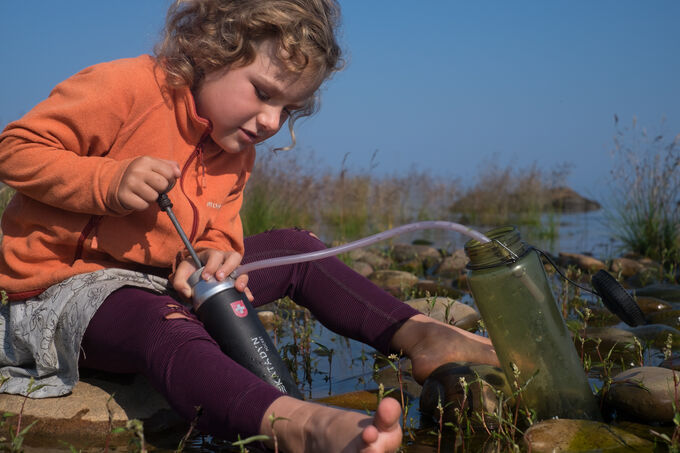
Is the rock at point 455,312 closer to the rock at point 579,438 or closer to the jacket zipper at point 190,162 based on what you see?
the jacket zipper at point 190,162

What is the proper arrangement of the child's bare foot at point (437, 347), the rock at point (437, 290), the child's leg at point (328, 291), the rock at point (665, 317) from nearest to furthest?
the child's bare foot at point (437, 347) → the child's leg at point (328, 291) → the rock at point (665, 317) → the rock at point (437, 290)

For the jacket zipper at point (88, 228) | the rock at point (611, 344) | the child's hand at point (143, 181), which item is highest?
the child's hand at point (143, 181)

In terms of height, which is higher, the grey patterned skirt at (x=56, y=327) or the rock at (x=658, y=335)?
the grey patterned skirt at (x=56, y=327)

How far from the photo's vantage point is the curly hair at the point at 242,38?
103 inches

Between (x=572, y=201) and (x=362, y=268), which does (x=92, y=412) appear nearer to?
(x=362, y=268)

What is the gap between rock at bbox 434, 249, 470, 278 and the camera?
6.32 metres

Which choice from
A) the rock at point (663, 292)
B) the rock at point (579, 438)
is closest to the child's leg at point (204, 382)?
the rock at point (579, 438)

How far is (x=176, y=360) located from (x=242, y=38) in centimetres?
131

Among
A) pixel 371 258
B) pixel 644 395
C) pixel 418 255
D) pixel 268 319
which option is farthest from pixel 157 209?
pixel 418 255

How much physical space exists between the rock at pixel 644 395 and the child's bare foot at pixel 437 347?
47cm


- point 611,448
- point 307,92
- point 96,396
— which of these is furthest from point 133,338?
point 611,448

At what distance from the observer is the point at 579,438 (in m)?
1.98

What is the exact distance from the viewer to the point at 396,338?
2.74 metres

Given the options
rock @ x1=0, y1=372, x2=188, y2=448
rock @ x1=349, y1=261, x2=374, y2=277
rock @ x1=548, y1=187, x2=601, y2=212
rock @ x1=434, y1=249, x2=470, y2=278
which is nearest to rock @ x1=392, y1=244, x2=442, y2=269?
rock @ x1=434, y1=249, x2=470, y2=278
